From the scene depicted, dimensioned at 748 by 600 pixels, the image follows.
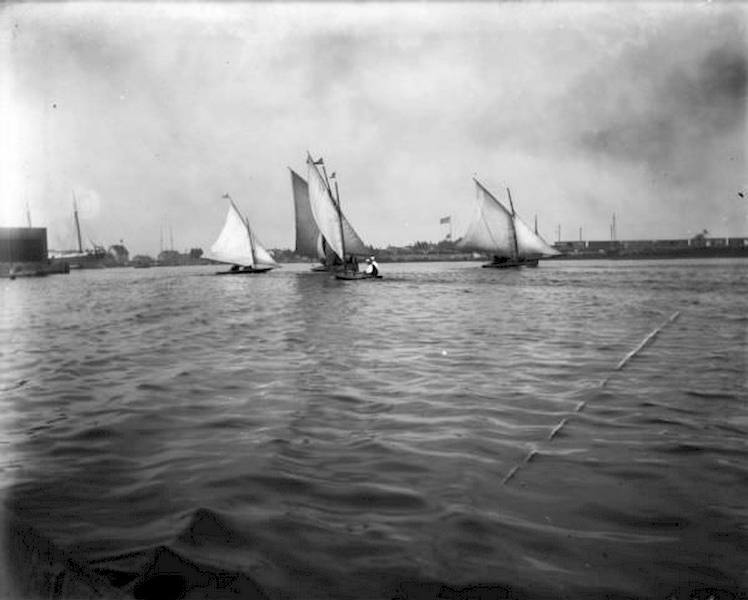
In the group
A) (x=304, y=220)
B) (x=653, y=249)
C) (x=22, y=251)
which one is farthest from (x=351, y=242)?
(x=653, y=249)

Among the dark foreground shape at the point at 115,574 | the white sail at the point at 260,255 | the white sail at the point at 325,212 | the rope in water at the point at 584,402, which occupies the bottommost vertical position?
the rope in water at the point at 584,402

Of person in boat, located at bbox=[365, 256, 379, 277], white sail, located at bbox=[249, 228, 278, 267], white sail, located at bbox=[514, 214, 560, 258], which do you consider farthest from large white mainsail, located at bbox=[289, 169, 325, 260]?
white sail, located at bbox=[514, 214, 560, 258]

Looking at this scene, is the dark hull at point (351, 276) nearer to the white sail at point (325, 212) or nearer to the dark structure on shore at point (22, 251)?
the white sail at point (325, 212)

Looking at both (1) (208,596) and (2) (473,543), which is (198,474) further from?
(2) (473,543)

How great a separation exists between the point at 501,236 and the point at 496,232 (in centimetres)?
109

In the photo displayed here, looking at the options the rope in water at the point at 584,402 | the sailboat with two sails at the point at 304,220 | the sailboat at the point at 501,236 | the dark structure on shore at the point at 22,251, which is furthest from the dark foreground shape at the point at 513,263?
the dark structure on shore at the point at 22,251

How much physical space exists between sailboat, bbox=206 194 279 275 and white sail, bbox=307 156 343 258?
20.8m

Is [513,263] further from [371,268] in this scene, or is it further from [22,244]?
[22,244]

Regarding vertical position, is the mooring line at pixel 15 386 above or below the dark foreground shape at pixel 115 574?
below

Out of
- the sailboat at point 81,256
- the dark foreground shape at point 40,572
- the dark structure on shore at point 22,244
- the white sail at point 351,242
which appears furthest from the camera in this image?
the sailboat at point 81,256

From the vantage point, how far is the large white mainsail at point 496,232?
74.9m

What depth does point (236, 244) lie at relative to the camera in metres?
76.6

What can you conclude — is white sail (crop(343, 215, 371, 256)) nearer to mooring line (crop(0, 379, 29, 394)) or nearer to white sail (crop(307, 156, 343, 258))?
white sail (crop(307, 156, 343, 258))

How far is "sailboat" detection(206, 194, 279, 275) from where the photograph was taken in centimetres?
7338
